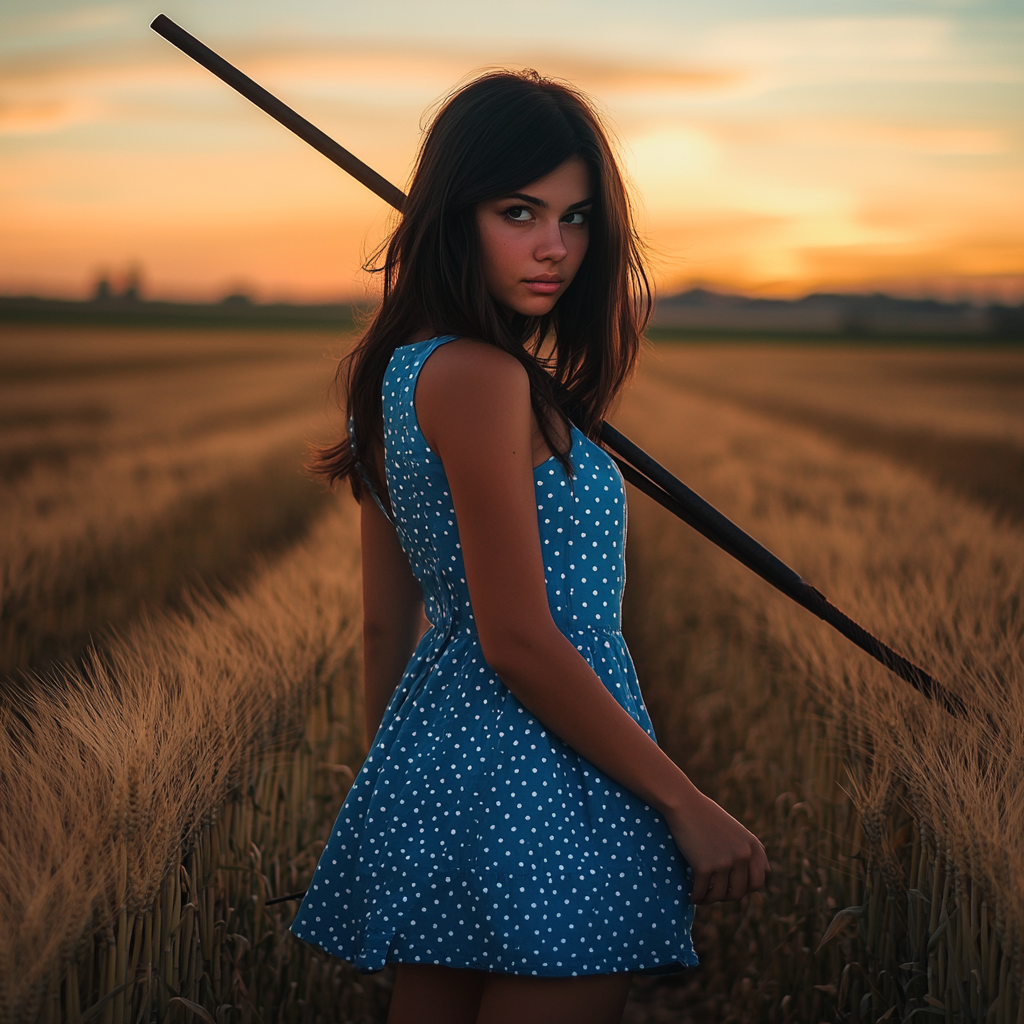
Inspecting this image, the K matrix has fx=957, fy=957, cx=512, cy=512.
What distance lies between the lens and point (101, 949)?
141 cm

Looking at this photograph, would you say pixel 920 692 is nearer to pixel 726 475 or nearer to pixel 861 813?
pixel 861 813

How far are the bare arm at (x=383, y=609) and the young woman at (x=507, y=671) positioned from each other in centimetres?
15

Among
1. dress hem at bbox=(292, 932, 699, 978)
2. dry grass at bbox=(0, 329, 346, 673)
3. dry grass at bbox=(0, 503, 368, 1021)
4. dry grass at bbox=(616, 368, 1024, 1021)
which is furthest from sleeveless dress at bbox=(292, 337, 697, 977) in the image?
dry grass at bbox=(0, 329, 346, 673)

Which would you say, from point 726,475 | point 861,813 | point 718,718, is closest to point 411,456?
point 861,813

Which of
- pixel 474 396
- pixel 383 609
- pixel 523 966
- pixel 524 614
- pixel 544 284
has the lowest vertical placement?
pixel 523 966

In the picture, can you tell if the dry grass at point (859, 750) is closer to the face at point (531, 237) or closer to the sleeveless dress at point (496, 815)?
the sleeveless dress at point (496, 815)

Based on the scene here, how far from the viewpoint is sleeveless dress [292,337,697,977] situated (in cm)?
112

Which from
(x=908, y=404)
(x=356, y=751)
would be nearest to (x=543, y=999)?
(x=356, y=751)

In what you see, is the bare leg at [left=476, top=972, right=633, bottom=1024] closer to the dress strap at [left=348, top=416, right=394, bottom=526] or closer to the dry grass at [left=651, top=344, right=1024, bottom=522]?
the dress strap at [left=348, top=416, right=394, bottom=526]

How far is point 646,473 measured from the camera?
5.32 ft

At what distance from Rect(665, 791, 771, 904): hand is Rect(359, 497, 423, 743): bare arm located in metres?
0.60

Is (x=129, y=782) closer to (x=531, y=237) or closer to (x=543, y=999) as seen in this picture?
(x=543, y=999)

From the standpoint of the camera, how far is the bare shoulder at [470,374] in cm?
111

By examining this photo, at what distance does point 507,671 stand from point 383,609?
18.5 inches
